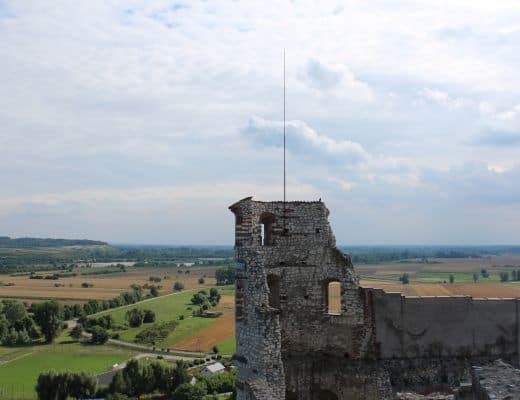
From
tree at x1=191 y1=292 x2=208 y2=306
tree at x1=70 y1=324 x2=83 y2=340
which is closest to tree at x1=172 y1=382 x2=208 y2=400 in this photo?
tree at x1=70 y1=324 x2=83 y2=340

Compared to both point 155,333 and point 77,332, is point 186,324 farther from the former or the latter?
point 77,332

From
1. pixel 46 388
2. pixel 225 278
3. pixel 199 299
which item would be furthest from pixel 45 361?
pixel 225 278

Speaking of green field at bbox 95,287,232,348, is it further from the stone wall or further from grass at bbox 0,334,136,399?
the stone wall

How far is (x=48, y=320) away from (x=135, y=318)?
1097 centimetres

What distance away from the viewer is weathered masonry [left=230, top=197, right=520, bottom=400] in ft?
47.7

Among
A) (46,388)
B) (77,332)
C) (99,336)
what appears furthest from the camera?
(77,332)

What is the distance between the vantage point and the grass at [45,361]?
48.2 metres

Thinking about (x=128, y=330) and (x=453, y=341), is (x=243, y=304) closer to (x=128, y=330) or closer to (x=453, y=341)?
(x=453, y=341)

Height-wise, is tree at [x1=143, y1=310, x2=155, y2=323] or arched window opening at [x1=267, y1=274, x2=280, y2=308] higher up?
arched window opening at [x1=267, y1=274, x2=280, y2=308]

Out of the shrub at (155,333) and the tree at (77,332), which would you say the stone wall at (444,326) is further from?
the tree at (77,332)

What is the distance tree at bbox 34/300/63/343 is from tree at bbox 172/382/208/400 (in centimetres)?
3559

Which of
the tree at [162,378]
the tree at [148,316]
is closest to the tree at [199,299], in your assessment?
the tree at [148,316]

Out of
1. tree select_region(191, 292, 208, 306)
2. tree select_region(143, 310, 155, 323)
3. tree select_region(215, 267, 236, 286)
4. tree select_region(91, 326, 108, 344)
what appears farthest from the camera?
tree select_region(215, 267, 236, 286)

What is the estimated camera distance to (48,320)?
232ft
